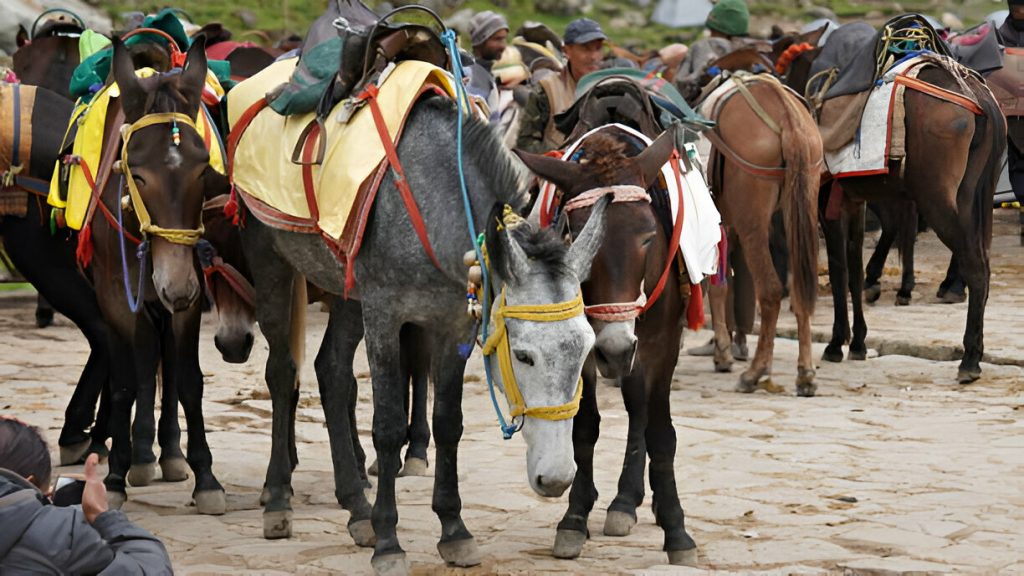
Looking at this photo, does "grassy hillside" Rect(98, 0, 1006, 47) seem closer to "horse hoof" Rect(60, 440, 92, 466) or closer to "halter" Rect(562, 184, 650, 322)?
"horse hoof" Rect(60, 440, 92, 466)

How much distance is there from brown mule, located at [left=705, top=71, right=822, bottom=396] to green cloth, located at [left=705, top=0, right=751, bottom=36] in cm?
252

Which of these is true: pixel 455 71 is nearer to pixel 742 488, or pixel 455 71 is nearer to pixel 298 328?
pixel 298 328

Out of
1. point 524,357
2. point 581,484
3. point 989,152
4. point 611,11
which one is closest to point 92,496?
point 524,357

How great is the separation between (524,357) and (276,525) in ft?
6.08

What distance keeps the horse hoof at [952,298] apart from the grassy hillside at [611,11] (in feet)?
38.6

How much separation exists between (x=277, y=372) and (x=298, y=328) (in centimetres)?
26

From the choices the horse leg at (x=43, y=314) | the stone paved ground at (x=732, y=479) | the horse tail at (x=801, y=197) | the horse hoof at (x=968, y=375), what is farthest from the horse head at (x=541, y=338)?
the horse leg at (x=43, y=314)

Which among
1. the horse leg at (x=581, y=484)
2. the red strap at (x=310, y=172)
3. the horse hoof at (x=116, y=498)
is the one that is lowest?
the horse hoof at (x=116, y=498)

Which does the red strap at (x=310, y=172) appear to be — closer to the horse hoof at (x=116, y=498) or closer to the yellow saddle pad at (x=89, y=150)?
the yellow saddle pad at (x=89, y=150)

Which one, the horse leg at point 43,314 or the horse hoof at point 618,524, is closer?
the horse hoof at point 618,524

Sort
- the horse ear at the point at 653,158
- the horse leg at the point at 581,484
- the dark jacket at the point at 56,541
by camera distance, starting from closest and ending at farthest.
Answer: the dark jacket at the point at 56,541, the horse ear at the point at 653,158, the horse leg at the point at 581,484

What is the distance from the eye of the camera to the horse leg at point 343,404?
19.3ft

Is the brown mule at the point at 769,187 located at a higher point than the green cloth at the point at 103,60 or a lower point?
lower

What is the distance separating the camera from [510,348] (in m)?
4.72
